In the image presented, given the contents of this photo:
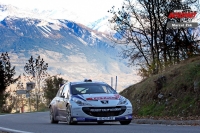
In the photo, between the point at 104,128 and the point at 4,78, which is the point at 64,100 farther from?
the point at 4,78

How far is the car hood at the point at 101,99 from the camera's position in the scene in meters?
18.1

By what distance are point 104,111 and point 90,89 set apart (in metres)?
1.67

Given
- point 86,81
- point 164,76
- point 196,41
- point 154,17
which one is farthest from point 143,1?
point 86,81

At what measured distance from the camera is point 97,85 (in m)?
19.9

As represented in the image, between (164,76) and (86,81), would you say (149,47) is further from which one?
(86,81)

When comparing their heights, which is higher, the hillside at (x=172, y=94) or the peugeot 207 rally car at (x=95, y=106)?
the hillside at (x=172, y=94)

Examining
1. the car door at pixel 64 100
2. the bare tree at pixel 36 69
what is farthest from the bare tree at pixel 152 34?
the bare tree at pixel 36 69

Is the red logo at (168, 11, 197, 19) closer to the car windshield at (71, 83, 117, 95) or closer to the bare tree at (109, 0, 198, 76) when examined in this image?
the bare tree at (109, 0, 198, 76)

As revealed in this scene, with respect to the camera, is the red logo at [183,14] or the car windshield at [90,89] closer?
the car windshield at [90,89]

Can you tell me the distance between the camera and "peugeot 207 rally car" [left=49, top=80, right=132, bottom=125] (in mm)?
18031

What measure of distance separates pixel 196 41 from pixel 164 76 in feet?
Answer: 32.9

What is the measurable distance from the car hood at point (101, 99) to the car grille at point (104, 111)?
13cm

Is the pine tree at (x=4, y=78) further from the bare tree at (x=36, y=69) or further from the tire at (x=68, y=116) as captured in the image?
the tire at (x=68, y=116)

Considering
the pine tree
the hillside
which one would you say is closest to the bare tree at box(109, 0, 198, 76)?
the hillside
